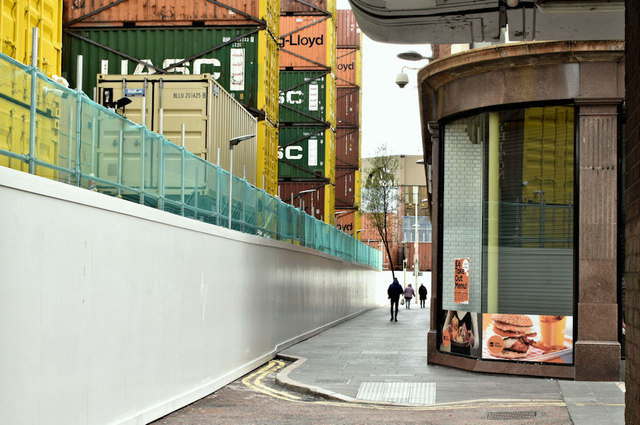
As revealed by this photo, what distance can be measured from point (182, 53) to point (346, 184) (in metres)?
25.7

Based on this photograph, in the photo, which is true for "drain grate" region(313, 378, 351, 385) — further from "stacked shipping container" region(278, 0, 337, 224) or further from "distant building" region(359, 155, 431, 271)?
"distant building" region(359, 155, 431, 271)

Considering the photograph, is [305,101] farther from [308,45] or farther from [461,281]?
[461,281]

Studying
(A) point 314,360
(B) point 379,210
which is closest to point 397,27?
(A) point 314,360

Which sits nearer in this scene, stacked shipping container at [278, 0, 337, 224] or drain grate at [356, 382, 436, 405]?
drain grate at [356, 382, 436, 405]

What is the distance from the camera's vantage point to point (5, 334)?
6.97 meters

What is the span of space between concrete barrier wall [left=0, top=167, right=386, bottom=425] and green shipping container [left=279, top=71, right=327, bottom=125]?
71.2 feet

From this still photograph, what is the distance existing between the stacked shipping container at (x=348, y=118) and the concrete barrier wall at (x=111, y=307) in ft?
104

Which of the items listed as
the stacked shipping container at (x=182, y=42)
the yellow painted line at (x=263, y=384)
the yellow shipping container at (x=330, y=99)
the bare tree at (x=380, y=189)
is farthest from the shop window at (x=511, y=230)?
the bare tree at (x=380, y=189)

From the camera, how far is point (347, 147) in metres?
48.0

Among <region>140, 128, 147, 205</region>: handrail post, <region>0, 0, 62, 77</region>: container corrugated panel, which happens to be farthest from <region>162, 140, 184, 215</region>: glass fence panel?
<region>0, 0, 62, 77</region>: container corrugated panel

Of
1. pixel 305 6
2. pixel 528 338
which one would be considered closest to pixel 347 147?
pixel 305 6

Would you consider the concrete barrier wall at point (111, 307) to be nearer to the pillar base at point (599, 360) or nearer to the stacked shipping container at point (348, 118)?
the pillar base at point (599, 360)

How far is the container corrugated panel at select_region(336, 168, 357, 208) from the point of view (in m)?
47.6

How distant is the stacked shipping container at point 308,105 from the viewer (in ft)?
120
